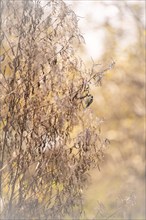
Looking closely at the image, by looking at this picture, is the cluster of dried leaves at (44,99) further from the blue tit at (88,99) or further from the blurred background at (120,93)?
the blurred background at (120,93)

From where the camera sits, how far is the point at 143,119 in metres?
24.6

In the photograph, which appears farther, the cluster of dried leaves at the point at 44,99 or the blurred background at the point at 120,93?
the blurred background at the point at 120,93

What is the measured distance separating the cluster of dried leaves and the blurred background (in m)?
14.9

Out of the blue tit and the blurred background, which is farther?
the blurred background

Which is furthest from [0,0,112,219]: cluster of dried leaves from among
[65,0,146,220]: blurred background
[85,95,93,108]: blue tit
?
[65,0,146,220]: blurred background

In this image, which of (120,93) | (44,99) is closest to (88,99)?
(44,99)

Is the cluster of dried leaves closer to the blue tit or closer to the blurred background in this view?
the blue tit

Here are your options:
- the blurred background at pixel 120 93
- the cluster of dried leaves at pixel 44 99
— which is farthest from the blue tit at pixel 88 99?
Answer: the blurred background at pixel 120 93

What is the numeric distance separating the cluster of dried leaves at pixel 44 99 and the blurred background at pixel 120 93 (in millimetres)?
14888

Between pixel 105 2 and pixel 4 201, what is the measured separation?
1496 cm

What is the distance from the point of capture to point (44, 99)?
6891 millimetres

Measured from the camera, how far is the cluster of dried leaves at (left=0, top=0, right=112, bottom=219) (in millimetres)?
6867

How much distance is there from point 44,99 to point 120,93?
1826cm

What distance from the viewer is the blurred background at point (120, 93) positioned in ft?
74.9
